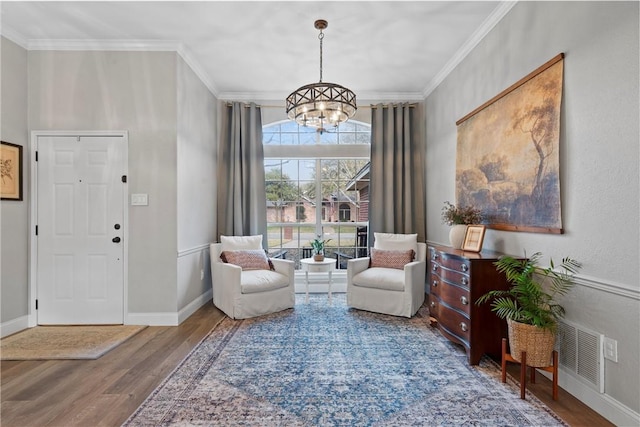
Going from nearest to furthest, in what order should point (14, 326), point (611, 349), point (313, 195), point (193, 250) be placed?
point (611, 349) → point (14, 326) → point (193, 250) → point (313, 195)

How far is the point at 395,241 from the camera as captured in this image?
4270 millimetres

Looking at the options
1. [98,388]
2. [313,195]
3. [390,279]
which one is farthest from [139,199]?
[390,279]

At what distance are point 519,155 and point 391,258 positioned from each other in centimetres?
195

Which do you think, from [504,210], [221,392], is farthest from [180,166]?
[504,210]

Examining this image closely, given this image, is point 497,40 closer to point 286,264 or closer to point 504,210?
point 504,210

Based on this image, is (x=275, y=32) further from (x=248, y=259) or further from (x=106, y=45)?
(x=248, y=259)

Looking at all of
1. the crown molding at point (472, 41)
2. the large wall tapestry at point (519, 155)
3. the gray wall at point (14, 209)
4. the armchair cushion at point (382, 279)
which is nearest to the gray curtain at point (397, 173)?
the crown molding at point (472, 41)

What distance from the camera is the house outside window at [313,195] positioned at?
5055 millimetres

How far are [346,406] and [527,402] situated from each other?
112cm

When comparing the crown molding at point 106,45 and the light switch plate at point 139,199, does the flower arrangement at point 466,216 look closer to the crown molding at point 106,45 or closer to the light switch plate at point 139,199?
the light switch plate at point 139,199

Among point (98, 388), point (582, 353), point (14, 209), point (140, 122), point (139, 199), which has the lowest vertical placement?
point (98, 388)

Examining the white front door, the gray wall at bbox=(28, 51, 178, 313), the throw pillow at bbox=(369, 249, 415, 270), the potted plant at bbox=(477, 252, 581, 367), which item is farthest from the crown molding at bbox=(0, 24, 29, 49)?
the potted plant at bbox=(477, 252, 581, 367)

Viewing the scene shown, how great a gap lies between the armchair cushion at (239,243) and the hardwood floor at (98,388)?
136cm

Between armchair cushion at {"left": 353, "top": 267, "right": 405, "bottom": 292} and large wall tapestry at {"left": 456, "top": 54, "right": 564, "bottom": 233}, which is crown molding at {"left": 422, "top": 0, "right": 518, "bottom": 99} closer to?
large wall tapestry at {"left": 456, "top": 54, "right": 564, "bottom": 233}
